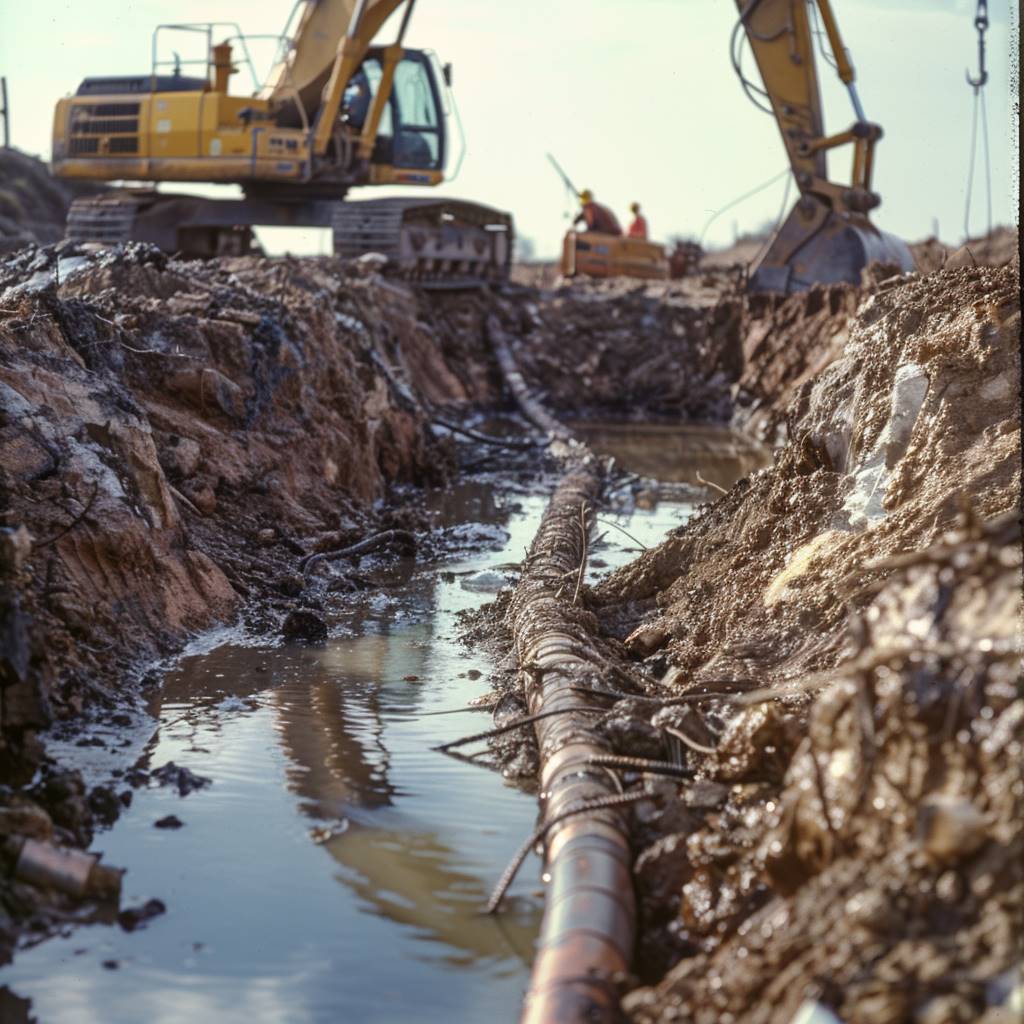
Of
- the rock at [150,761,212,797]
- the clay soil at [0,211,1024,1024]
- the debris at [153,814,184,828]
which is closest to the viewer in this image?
the clay soil at [0,211,1024,1024]

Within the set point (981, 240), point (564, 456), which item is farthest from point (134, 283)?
point (981, 240)

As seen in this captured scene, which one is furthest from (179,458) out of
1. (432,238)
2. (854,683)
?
(432,238)

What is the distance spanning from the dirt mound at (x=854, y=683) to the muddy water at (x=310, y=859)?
0.62m

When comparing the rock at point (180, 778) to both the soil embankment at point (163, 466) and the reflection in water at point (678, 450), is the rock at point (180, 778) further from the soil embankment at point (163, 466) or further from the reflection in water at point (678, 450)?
the reflection in water at point (678, 450)

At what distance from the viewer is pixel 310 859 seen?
176 inches

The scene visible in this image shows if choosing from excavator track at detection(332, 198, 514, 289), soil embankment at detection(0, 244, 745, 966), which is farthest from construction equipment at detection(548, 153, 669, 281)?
soil embankment at detection(0, 244, 745, 966)

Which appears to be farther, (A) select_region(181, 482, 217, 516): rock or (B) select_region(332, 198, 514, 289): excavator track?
(B) select_region(332, 198, 514, 289): excavator track

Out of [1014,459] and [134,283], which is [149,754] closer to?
[1014,459]

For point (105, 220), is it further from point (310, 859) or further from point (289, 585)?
point (310, 859)

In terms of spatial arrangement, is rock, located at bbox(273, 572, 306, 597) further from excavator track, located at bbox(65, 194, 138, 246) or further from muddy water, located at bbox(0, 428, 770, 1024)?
excavator track, located at bbox(65, 194, 138, 246)

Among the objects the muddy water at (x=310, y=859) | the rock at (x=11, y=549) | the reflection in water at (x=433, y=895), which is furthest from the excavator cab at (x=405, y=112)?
the reflection in water at (x=433, y=895)

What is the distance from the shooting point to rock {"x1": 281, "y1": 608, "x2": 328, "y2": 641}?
727 centimetres

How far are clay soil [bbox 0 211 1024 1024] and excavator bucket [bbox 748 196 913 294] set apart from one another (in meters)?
8.03

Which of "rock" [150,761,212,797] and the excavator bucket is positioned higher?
the excavator bucket
